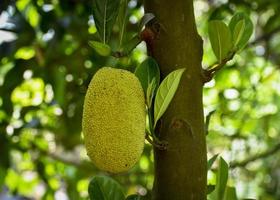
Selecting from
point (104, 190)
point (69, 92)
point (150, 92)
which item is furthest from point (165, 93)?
point (69, 92)

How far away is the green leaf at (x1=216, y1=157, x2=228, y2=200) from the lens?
504mm

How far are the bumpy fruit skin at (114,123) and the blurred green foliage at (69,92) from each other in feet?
1.04

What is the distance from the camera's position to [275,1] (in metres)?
1.06

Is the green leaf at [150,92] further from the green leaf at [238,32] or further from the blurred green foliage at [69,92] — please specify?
the blurred green foliage at [69,92]

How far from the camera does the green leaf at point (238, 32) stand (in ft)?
1.71

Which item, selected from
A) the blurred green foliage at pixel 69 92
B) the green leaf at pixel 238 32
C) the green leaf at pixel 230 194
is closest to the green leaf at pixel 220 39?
the green leaf at pixel 238 32

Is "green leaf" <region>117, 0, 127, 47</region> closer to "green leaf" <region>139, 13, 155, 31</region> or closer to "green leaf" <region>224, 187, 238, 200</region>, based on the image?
"green leaf" <region>139, 13, 155, 31</region>

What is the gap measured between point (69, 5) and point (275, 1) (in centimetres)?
40

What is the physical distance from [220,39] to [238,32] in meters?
0.02

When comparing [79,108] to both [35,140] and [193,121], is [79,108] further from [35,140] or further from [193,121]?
[193,121]

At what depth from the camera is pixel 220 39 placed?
0.52 meters

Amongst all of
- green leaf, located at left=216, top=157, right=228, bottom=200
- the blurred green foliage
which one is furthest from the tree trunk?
the blurred green foliage

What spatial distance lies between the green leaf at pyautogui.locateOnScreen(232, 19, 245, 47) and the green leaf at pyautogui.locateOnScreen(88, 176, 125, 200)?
0.60ft

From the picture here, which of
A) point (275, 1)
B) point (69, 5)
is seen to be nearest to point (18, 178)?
point (69, 5)
